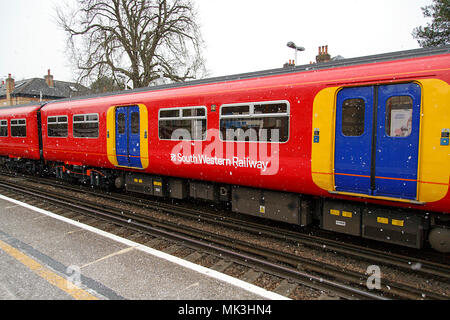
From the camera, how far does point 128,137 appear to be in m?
8.70

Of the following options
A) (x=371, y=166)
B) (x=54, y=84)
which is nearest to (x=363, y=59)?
(x=371, y=166)

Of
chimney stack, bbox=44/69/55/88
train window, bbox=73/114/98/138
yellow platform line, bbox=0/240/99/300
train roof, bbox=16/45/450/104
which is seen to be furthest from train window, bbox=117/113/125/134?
chimney stack, bbox=44/69/55/88

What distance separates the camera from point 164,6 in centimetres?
2042

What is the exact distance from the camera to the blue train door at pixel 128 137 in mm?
8508

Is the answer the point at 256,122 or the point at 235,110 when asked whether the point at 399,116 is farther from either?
the point at 235,110

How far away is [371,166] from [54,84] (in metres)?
64.2

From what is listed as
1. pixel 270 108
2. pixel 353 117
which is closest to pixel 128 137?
pixel 270 108

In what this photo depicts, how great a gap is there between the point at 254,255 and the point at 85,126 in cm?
730

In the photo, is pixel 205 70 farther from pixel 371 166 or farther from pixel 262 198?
pixel 371 166

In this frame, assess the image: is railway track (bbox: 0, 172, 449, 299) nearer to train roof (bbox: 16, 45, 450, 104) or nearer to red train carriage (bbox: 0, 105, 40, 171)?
train roof (bbox: 16, 45, 450, 104)

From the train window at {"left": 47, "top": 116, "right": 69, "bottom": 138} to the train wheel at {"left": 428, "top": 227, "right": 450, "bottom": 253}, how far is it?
10.7 metres

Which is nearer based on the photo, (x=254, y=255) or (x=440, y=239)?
(x=440, y=239)

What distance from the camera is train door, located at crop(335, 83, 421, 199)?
4492mm

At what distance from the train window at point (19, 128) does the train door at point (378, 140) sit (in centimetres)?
1286
